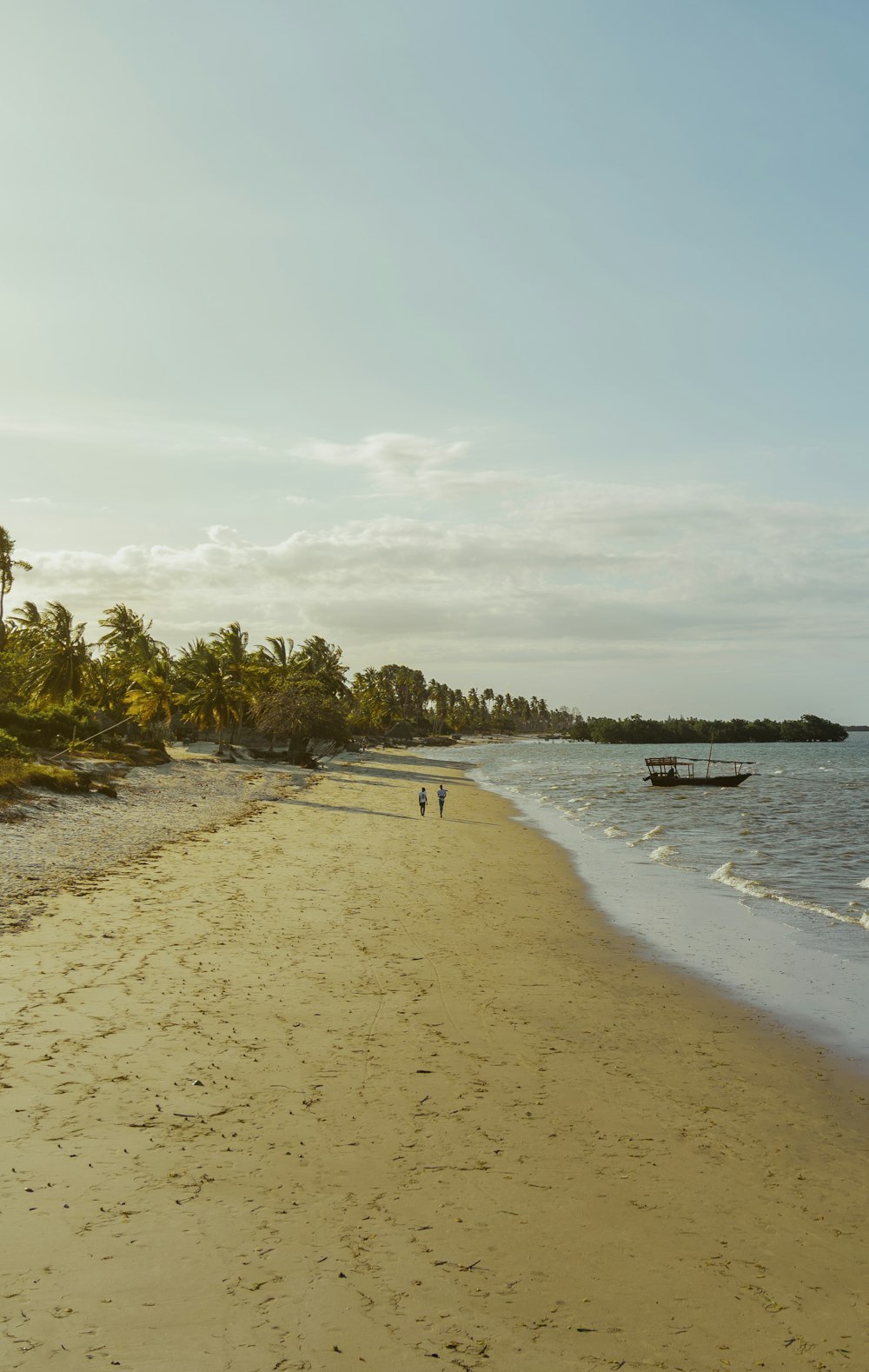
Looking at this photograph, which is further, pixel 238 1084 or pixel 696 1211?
pixel 238 1084

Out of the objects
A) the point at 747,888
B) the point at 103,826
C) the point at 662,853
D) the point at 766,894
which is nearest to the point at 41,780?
the point at 103,826

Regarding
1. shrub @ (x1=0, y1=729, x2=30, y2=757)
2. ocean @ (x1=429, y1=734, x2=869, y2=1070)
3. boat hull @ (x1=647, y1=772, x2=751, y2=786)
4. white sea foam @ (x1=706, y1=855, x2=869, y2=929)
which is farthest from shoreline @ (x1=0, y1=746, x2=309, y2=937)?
boat hull @ (x1=647, y1=772, x2=751, y2=786)

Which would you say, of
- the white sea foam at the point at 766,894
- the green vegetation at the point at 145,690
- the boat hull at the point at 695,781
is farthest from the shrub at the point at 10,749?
the boat hull at the point at 695,781

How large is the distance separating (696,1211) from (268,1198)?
368 cm

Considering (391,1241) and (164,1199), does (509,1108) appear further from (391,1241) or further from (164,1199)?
(164,1199)

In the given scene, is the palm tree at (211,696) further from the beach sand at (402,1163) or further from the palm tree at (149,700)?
the beach sand at (402,1163)

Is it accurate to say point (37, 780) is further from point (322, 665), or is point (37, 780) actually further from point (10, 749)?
point (322, 665)

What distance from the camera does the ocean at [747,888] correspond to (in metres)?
14.8

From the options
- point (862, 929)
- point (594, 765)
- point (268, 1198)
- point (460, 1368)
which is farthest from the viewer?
point (594, 765)

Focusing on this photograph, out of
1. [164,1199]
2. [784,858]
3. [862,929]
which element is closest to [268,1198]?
[164,1199]

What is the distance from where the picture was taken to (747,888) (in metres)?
24.9

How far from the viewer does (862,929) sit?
65.4ft

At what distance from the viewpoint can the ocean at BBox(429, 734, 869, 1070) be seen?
14.8m

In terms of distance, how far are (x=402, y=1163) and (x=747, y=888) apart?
19944 mm
